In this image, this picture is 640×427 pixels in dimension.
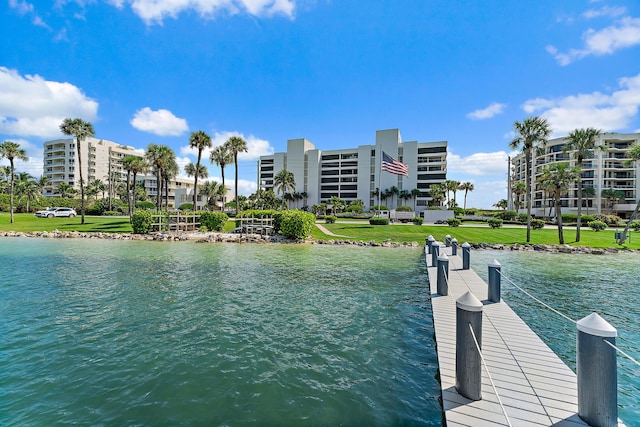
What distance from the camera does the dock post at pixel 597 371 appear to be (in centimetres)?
370

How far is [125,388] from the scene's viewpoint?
18.3 ft

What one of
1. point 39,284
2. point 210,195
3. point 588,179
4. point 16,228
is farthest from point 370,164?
point 39,284

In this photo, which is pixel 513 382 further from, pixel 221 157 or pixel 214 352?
pixel 221 157

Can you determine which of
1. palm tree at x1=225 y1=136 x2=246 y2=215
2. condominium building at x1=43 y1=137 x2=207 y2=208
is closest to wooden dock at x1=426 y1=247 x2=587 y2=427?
palm tree at x1=225 y1=136 x2=246 y2=215

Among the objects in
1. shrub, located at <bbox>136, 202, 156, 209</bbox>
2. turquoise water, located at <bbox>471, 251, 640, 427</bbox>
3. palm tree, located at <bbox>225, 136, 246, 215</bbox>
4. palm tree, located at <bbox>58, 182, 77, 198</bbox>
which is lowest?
turquoise water, located at <bbox>471, 251, 640, 427</bbox>

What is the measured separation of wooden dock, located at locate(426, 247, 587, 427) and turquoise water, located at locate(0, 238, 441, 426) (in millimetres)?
526

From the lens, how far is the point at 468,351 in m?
4.75

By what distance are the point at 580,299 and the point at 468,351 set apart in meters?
10.6

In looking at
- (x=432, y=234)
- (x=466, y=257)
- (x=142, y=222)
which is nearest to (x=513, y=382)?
(x=466, y=257)

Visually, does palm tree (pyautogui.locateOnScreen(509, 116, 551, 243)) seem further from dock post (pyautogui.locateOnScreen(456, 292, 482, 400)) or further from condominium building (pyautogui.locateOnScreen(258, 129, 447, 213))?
condominium building (pyautogui.locateOnScreen(258, 129, 447, 213))

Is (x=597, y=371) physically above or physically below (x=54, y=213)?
below

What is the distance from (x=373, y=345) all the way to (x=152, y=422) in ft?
15.2

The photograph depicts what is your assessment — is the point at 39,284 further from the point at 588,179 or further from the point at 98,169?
the point at 98,169

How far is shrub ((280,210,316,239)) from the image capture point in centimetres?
3334
